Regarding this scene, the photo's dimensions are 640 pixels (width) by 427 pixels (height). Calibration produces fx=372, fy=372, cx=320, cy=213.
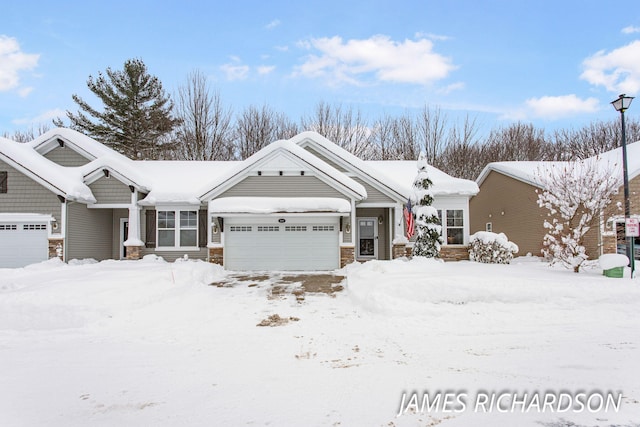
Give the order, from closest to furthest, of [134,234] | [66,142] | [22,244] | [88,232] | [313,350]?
1. [313,350]
2. [22,244]
3. [134,234]
4. [88,232]
5. [66,142]

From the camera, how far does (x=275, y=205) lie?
552 inches

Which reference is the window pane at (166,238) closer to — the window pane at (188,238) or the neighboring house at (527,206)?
the window pane at (188,238)

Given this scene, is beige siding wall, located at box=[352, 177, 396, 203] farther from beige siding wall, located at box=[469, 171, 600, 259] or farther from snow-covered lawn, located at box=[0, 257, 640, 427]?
beige siding wall, located at box=[469, 171, 600, 259]

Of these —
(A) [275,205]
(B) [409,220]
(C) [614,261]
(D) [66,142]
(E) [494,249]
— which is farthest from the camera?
(D) [66,142]

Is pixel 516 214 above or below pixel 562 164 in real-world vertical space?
below

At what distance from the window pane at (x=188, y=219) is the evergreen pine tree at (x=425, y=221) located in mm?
9464

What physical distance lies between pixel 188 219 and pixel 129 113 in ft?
55.9

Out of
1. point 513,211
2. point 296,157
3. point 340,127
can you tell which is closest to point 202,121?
point 340,127

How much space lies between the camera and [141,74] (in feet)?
95.4

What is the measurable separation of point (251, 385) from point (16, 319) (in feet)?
19.2

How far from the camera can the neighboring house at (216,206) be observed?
14.4 metres

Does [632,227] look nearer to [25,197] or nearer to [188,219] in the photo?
[188,219]

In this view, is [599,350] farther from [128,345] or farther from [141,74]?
[141,74]

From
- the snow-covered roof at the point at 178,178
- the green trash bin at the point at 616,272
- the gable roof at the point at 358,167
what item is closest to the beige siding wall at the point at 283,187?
the snow-covered roof at the point at 178,178
